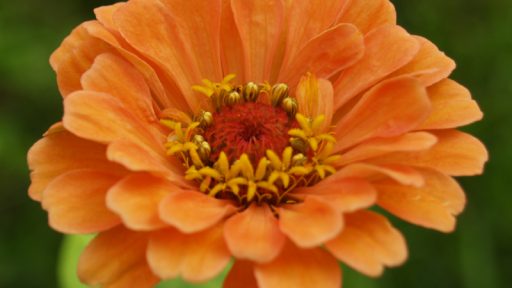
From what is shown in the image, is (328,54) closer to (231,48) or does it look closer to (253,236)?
(231,48)

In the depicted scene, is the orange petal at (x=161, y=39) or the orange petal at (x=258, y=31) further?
the orange petal at (x=258, y=31)

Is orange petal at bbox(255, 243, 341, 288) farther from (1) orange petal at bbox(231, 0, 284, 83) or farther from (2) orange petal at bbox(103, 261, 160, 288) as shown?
(1) orange petal at bbox(231, 0, 284, 83)

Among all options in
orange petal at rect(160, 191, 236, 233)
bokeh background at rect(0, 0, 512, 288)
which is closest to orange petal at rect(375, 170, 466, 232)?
orange petal at rect(160, 191, 236, 233)

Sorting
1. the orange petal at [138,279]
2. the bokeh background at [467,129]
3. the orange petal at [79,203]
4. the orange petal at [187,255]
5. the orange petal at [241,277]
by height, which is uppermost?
the orange petal at [79,203]

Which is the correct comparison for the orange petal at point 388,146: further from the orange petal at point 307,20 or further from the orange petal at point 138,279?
the orange petal at point 138,279

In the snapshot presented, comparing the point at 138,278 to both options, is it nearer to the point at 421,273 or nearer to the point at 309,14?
the point at 309,14

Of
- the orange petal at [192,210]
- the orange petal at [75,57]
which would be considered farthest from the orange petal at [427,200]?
the orange petal at [75,57]

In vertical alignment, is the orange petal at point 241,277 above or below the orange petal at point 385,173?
below
